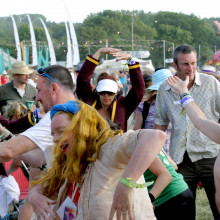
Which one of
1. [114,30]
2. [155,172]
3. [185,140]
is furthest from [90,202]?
[114,30]

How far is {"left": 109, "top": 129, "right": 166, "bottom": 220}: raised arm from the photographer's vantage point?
176 centimetres

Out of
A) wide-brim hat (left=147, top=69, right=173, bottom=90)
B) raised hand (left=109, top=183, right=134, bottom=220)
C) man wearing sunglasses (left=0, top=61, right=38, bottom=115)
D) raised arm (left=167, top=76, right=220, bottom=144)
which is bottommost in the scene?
man wearing sunglasses (left=0, top=61, right=38, bottom=115)

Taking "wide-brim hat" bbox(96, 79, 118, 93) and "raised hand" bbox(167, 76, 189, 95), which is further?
"wide-brim hat" bbox(96, 79, 118, 93)

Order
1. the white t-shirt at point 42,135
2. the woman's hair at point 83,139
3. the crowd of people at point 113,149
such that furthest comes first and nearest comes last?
the white t-shirt at point 42,135 < the woman's hair at point 83,139 < the crowd of people at point 113,149

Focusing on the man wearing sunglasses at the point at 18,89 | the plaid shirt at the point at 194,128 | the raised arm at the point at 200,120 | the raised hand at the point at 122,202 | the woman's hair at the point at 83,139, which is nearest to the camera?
the raised hand at the point at 122,202

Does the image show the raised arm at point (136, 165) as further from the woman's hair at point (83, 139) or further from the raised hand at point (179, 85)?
the raised hand at point (179, 85)

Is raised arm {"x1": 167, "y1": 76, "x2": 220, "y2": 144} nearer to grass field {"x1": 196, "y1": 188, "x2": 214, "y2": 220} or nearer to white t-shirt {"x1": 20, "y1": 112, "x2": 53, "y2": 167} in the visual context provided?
white t-shirt {"x1": 20, "y1": 112, "x2": 53, "y2": 167}

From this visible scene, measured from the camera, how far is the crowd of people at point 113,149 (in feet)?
6.22

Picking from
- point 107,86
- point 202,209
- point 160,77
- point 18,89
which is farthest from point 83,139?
point 18,89

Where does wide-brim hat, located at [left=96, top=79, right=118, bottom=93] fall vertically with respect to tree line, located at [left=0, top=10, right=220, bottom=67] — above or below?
above

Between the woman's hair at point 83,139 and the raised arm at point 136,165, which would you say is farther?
the woman's hair at point 83,139

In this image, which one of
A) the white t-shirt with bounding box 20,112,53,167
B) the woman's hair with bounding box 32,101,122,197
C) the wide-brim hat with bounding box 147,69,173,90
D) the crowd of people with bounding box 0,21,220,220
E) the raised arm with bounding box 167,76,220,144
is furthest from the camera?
the wide-brim hat with bounding box 147,69,173,90

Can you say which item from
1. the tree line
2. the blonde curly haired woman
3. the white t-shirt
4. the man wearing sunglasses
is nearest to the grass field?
the white t-shirt

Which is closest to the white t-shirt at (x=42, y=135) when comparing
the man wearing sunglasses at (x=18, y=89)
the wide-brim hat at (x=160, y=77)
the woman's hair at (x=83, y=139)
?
the woman's hair at (x=83, y=139)
